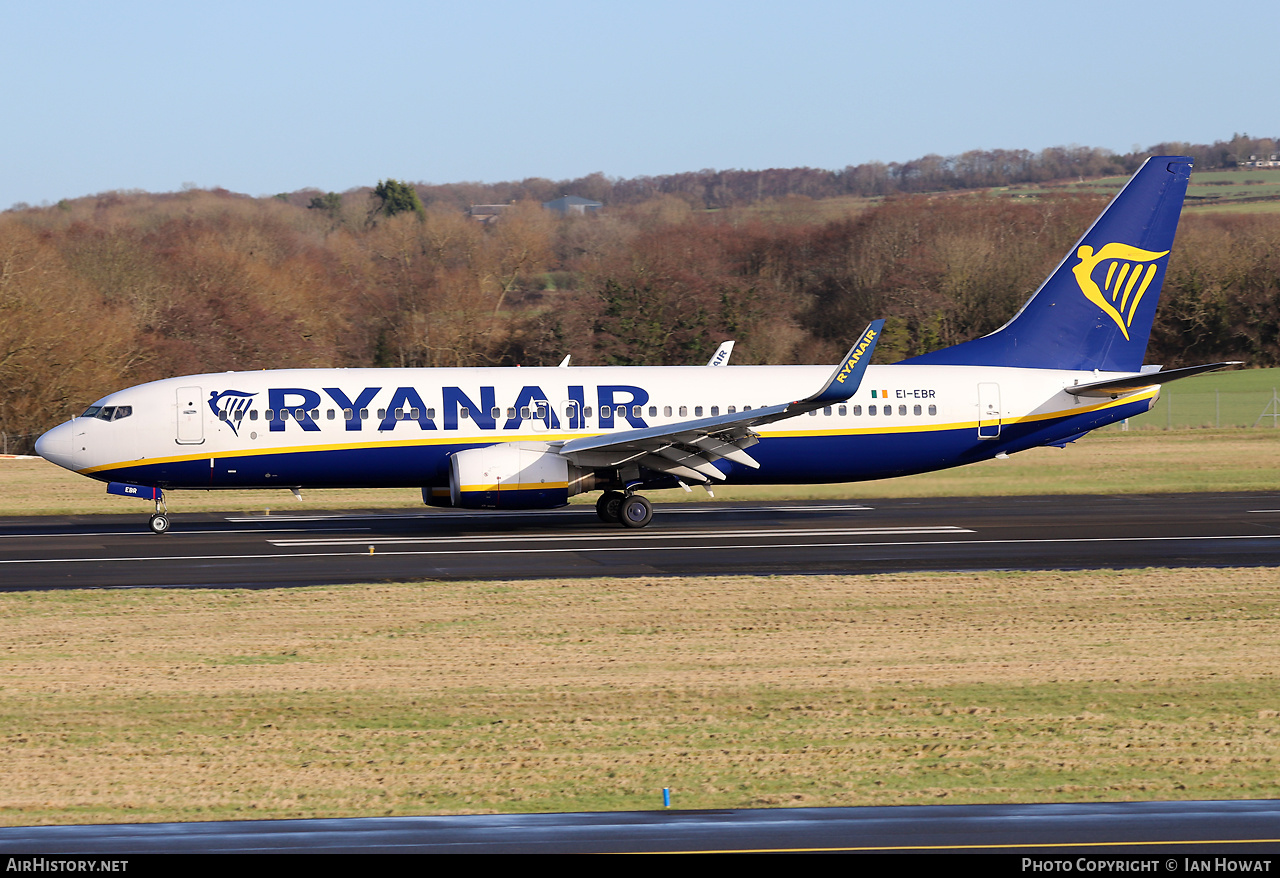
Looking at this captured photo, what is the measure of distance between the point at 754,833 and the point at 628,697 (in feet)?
16.3

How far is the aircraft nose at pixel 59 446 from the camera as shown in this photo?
91.6 feet

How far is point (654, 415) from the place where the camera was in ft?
97.0

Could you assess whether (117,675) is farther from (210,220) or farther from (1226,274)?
(210,220)

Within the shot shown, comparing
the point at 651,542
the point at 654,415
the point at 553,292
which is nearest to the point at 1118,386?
the point at 654,415

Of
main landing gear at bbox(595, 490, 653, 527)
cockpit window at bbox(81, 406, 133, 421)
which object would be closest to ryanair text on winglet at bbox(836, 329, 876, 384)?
main landing gear at bbox(595, 490, 653, 527)

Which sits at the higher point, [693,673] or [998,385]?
[998,385]

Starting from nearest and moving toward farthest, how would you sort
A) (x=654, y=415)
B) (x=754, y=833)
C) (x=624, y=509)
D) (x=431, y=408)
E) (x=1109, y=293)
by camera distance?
(x=754, y=833) → (x=431, y=408) → (x=624, y=509) → (x=654, y=415) → (x=1109, y=293)

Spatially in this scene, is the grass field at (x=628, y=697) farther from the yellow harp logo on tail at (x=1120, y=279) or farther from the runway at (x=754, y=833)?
the yellow harp logo on tail at (x=1120, y=279)

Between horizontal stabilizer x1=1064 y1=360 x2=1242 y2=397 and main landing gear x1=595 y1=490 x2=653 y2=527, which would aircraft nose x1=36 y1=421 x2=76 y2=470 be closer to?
main landing gear x1=595 y1=490 x2=653 y2=527

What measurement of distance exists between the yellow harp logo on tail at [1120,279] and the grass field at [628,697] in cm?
1270

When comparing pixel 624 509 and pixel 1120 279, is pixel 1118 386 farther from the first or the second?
pixel 624 509

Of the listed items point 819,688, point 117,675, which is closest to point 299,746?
point 117,675

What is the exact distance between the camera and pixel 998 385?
3061 centimetres
